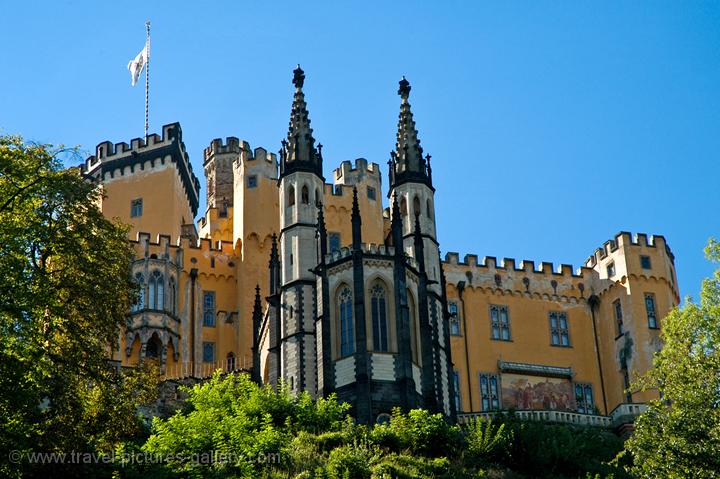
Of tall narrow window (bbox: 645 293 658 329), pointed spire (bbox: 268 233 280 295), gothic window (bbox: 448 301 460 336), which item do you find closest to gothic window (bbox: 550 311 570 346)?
tall narrow window (bbox: 645 293 658 329)

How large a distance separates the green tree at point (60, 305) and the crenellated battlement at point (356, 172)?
39.1 m

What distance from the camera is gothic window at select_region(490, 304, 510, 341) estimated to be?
3059 inches

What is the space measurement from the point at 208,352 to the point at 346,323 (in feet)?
59.5

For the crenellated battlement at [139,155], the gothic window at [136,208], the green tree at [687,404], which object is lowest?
the green tree at [687,404]

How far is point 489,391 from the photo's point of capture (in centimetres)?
7562

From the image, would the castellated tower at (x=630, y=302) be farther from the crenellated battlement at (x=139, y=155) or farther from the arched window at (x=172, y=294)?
the crenellated battlement at (x=139, y=155)

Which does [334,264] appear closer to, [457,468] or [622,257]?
[457,468]

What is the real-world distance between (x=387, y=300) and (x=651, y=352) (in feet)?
64.9

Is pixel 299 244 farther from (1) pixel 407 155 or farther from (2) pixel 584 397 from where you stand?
(2) pixel 584 397

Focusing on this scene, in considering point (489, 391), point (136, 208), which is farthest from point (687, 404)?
point (136, 208)

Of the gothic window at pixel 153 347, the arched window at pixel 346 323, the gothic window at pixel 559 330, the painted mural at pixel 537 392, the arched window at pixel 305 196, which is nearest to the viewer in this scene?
the arched window at pixel 346 323

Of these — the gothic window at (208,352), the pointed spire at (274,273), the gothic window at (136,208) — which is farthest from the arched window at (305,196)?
the gothic window at (136,208)

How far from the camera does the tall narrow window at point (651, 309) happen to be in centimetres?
7578

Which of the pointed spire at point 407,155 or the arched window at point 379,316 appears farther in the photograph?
the pointed spire at point 407,155
